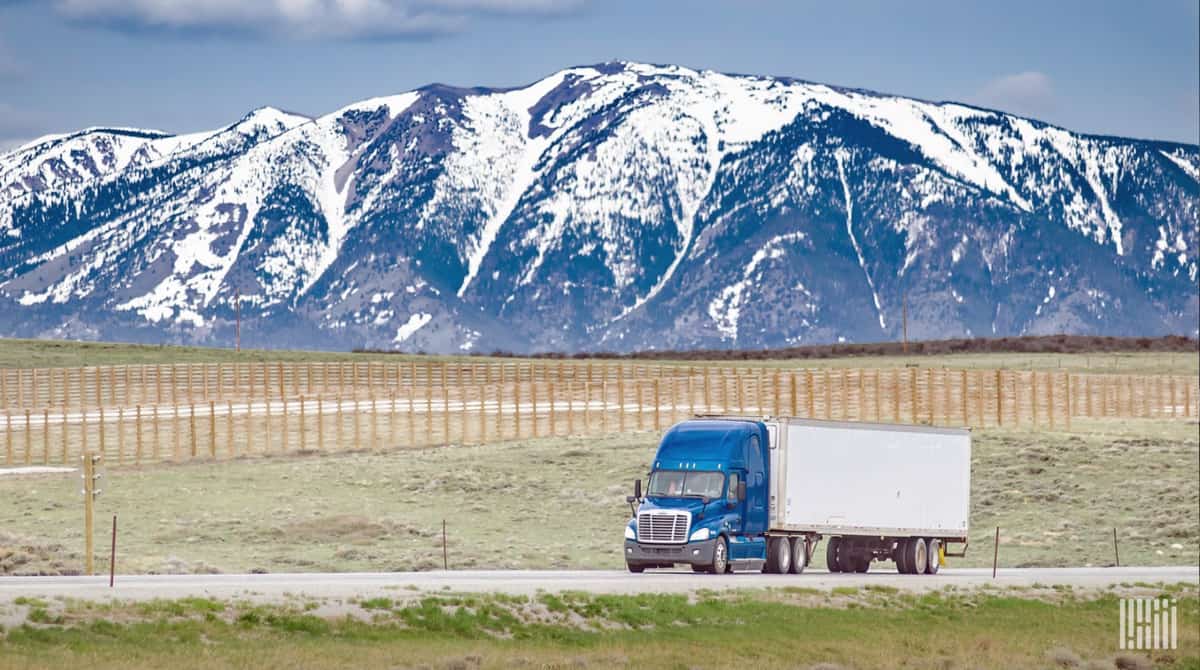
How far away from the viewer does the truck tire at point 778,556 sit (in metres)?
51.8

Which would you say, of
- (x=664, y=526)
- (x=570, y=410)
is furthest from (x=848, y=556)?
(x=570, y=410)

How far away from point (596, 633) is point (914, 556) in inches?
684

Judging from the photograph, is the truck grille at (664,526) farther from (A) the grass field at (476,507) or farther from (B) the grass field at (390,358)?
(B) the grass field at (390,358)

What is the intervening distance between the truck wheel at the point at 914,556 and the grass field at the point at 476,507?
849 centimetres

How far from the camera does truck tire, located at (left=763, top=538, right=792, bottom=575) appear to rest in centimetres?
5175

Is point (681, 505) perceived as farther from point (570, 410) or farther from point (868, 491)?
point (570, 410)

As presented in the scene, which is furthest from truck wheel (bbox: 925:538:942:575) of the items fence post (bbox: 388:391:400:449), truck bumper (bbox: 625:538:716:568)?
fence post (bbox: 388:391:400:449)

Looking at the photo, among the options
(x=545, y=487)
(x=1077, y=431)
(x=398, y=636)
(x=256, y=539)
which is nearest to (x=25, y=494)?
(x=256, y=539)

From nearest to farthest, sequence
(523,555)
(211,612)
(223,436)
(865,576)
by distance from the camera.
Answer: (211,612) → (865,576) → (523,555) → (223,436)

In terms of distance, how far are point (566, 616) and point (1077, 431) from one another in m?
60.3

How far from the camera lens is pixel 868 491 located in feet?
176

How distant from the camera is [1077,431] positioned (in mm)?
98312

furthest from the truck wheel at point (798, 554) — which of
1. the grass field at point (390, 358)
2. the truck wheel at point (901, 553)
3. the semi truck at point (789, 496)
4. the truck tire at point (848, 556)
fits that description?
the grass field at point (390, 358)

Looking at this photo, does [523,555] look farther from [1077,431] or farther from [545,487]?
[1077,431]
